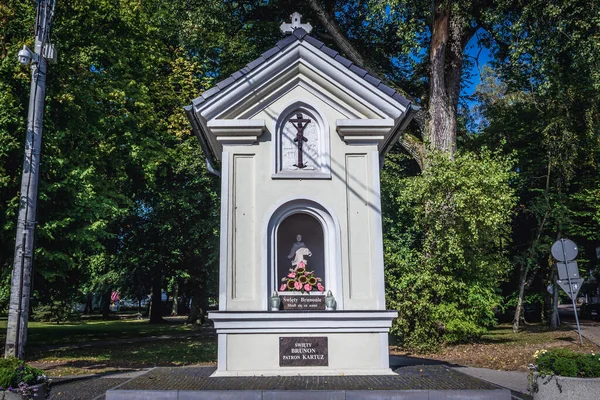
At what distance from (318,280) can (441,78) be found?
13.6 metres

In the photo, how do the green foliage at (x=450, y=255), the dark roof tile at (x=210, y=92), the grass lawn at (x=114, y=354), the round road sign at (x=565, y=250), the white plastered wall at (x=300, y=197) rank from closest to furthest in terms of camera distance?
1. the white plastered wall at (x=300, y=197)
2. the dark roof tile at (x=210, y=92)
3. the round road sign at (x=565, y=250)
4. the grass lawn at (x=114, y=354)
5. the green foliage at (x=450, y=255)

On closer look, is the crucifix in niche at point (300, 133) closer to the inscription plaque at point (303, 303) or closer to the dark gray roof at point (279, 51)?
the dark gray roof at point (279, 51)

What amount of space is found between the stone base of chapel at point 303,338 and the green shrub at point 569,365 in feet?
8.62

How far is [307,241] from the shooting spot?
449 inches

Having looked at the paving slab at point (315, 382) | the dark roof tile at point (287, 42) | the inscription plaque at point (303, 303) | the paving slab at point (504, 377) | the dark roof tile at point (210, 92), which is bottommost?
the paving slab at point (504, 377)

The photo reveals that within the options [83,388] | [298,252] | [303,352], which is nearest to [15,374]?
[83,388]

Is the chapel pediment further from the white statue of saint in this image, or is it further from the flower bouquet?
the flower bouquet

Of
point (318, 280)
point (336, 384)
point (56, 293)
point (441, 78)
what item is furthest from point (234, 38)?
point (336, 384)

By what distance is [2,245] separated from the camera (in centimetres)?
1614

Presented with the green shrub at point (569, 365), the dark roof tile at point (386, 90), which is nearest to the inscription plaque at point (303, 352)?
the green shrub at point (569, 365)

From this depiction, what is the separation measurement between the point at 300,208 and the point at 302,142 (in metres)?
1.36

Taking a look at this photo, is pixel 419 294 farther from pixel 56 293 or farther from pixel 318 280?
pixel 56 293

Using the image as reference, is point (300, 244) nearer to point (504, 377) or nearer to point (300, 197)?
point (300, 197)

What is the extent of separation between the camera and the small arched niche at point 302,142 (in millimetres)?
10562
